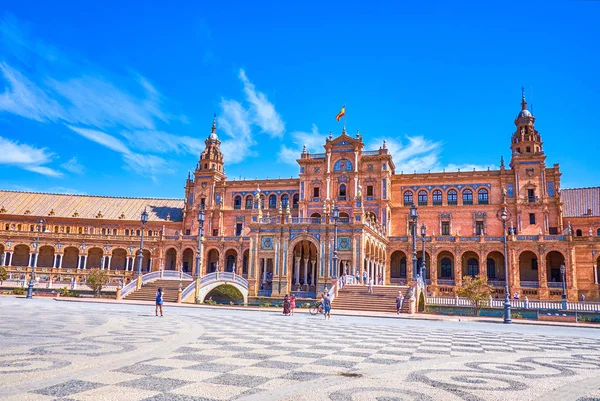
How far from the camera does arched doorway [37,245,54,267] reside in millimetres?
67438

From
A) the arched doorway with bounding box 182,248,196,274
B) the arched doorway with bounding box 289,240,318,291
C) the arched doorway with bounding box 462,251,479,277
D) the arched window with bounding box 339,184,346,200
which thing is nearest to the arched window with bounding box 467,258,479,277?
the arched doorway with bounding box 462,251,479,277

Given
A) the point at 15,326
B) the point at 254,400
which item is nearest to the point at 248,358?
the point at 254,400

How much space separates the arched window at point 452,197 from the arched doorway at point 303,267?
20.8 metres

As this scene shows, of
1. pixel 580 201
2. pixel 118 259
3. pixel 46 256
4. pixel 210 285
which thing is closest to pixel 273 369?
pixel 210 285

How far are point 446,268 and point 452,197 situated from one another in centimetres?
953

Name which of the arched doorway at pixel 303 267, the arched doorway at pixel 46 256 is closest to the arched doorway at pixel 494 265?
the arched doorway at pixel 303 267

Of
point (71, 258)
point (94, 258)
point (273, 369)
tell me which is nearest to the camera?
point (273, 369)

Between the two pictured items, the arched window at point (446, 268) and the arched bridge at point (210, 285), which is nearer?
the arched bridge at point (210, 285)

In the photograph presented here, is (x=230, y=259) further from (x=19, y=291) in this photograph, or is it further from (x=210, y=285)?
(x=19, y=291)

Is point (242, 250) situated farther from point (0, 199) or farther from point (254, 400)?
point (254, 400)

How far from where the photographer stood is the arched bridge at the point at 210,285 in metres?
38.9

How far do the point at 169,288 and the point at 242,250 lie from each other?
2238cm

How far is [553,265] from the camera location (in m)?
54.9

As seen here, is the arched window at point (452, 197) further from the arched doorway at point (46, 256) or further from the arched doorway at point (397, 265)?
the arched doorway at point (46, 256)
